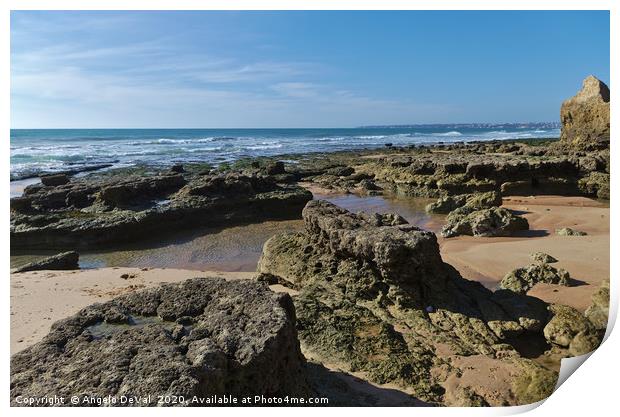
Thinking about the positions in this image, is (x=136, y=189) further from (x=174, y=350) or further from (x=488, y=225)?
(x=174, y=350)

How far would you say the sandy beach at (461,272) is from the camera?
693 cm

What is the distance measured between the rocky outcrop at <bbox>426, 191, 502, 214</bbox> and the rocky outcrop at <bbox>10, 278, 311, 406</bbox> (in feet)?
39.4

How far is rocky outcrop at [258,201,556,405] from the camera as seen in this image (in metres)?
4.55

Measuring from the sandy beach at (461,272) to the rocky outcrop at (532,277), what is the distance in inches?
6.4

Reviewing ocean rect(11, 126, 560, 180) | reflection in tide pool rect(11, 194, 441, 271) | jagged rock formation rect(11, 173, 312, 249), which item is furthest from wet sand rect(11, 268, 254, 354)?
ocean rect(11, 126, 560, 180)

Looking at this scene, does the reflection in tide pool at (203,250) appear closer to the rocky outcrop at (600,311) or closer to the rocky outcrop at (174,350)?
the rocky outcrop at (174,350)

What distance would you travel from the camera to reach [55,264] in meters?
10.0

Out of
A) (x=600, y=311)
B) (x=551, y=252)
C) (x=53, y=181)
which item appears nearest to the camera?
(x=600, y=311)

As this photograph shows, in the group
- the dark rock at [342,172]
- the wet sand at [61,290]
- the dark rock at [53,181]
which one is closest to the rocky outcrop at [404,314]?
the wet sand at [61,290]

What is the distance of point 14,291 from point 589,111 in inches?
969

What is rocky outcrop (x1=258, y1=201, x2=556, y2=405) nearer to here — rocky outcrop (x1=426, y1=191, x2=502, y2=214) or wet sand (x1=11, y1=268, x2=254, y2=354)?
wet sand (x1=11, y1=268, x2=254, y2=354)

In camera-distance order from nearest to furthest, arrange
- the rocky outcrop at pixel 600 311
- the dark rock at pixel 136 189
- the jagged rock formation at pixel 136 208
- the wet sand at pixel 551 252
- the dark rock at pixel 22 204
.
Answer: the rocky outcrop at pixel 600 311
the wet sand at pixel 551 252
the jagged rock formation at pixel 136 208
the dark rock at pixel 22 204
the dark rock at pixel 136 189

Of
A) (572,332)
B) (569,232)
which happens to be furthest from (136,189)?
(572,332)

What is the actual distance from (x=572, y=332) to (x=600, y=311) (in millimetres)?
547
